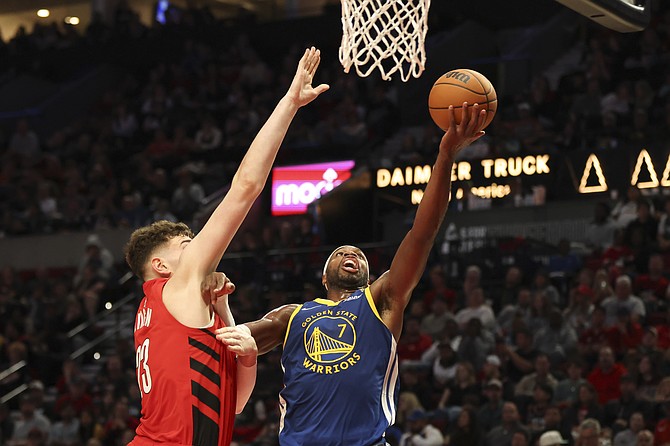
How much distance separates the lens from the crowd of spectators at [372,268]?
11.1 metres

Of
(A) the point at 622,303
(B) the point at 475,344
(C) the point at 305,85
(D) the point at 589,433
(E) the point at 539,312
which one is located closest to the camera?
(C) the point at 305,85

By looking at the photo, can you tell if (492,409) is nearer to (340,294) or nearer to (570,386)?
(570,386)

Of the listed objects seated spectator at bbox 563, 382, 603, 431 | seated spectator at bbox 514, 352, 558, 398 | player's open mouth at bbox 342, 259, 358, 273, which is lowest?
seated spectator at bbox 563, 382, 603, 431

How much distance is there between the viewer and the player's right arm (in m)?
5.39

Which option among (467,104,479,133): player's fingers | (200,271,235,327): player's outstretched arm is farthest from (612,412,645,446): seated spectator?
(200,271,235,327): player's outstretched arm

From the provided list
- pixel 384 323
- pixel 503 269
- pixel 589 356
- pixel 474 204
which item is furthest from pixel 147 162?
pixel 384 323

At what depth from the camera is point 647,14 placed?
680 centimetres

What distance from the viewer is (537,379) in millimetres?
11180

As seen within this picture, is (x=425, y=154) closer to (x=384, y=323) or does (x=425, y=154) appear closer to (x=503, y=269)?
(x=503, y=269)

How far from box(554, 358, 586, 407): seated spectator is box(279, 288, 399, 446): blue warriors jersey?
5.79 metres

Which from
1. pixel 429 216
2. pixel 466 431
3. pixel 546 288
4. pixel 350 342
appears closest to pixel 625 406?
pixel 466 431

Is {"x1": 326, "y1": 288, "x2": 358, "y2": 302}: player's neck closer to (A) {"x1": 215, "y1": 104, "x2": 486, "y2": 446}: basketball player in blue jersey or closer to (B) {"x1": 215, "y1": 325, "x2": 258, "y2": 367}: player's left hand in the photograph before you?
(A) {"x1": 215, "y1": 104, "x2": 486, "y2": 446}: basketball player in blue jersey

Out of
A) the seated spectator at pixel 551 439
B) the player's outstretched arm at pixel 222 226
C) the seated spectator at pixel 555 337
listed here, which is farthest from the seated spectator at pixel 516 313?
the player's outstretched arm at pixel 222 226

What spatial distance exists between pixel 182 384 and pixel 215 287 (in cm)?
42
